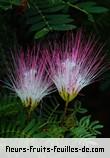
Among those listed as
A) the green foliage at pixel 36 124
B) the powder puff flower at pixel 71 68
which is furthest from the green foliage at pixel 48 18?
the green foliage at pixel 36 124

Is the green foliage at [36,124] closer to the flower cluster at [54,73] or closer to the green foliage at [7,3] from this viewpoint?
the flower cluster at [54,73]

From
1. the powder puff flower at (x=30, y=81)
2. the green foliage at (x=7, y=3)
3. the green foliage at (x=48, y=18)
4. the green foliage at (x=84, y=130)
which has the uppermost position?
the green foliage at (x=7, y=3)

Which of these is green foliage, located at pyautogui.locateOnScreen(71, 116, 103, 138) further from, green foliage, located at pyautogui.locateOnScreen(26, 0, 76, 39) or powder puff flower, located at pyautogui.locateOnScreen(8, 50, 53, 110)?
green foliage, located at pyautogui.locateOnScreen(26, 0, 76, 39)

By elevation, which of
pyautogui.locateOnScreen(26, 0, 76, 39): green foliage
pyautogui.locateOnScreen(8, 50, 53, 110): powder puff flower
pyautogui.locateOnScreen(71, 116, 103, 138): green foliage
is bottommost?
pyautogui.locateOnScreen(71, 116, 103, 138): green foliage

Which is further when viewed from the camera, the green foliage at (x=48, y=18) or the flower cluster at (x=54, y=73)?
the green foliage at (x=48, y=18)

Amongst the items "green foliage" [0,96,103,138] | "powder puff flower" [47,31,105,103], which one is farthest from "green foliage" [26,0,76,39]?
"green foliage" [0,96,103,138]

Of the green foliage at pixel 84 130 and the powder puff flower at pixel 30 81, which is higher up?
the powder puff flower at pixel 30 81

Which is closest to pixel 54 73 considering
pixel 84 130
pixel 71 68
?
pixel 71 68

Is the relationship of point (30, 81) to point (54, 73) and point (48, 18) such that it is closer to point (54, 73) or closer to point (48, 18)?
point (54, 73)
